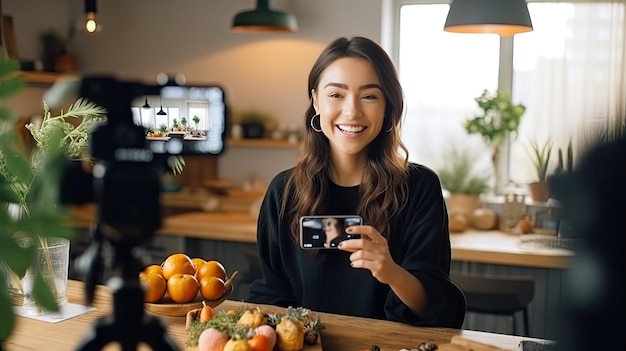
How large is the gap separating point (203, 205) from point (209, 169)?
0.23 metres

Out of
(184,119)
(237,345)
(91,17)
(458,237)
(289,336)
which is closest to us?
(184,119)

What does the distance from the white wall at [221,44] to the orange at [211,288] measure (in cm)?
251

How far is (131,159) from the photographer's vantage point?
70cm

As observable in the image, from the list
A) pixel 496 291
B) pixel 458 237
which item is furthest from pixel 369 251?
pixel 458 237

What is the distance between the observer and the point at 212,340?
4.09 ft

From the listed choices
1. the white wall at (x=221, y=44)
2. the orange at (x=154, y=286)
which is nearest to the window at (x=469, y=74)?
the white wall at (x=221, y=44)

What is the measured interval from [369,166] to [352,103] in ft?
0.63

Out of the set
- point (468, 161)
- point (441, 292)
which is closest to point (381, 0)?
point (468, 161)

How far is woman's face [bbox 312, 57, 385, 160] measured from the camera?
175 centimetres

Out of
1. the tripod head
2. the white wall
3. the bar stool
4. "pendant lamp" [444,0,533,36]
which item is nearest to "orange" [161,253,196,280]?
the tripod head

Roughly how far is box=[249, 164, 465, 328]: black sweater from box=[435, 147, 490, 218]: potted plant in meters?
1.88

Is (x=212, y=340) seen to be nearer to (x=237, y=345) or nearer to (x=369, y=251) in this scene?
(x=237, y=345)

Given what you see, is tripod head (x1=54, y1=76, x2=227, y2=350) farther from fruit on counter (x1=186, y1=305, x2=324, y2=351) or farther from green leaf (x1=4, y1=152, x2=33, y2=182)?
fruit on counter (x1=186, y1=305, x2=324, y2=351)

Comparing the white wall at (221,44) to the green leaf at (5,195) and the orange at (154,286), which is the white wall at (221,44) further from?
the green leaf at (5,195)
